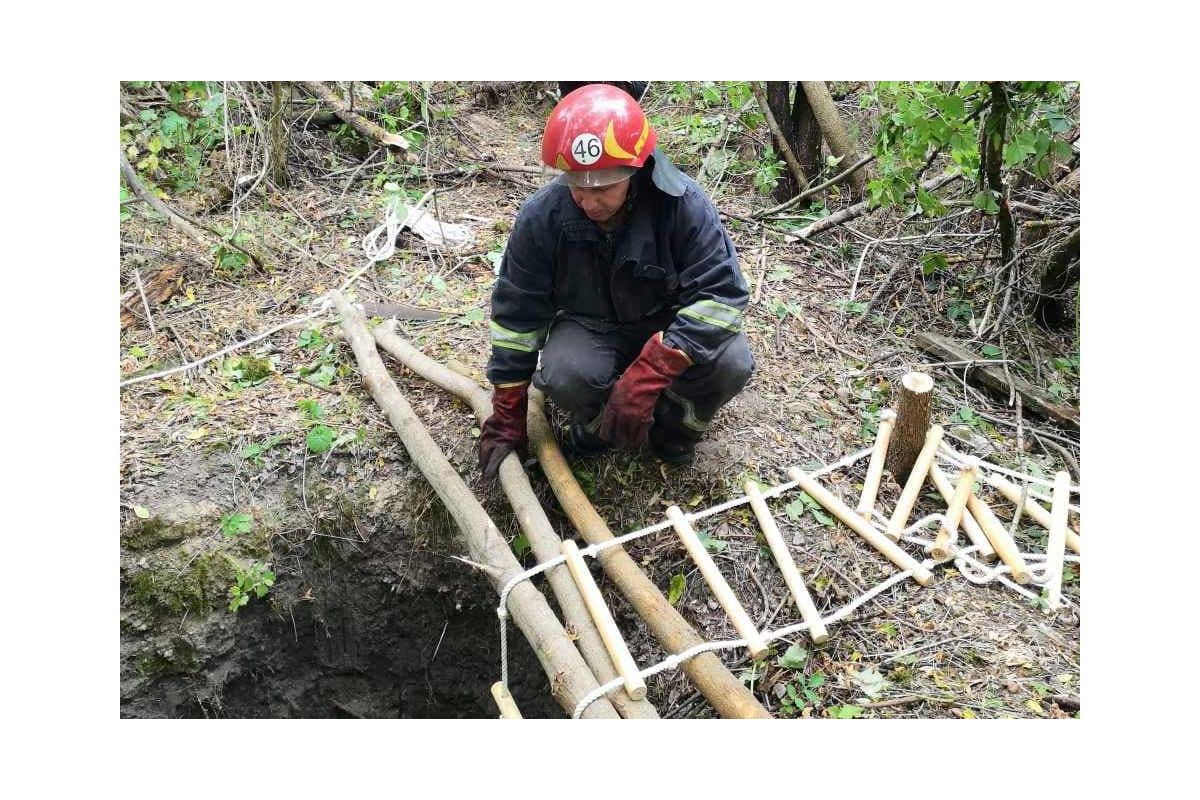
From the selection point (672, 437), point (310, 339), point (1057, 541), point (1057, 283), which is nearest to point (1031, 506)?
point (1057, 541)

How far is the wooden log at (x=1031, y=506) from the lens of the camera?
2998mm

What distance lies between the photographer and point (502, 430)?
333 cm

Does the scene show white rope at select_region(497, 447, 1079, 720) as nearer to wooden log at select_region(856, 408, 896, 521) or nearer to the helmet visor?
wooden log at select_region(856, 408, 896, 521)

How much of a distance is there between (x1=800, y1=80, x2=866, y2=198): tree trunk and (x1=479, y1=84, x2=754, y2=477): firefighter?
244 cm

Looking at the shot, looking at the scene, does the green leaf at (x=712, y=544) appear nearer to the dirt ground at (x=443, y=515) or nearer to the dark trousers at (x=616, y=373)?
the dirt ground at (x=443, y=515)

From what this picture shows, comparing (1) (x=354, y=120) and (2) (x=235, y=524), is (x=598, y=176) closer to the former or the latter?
(2) (x=235, y=524)

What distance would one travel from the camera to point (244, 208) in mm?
4957

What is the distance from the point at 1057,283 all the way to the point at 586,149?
2.77 metres

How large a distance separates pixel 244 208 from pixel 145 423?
5.59 feet

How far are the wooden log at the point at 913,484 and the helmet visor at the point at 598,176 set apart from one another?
1.52 meters

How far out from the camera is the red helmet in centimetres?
257

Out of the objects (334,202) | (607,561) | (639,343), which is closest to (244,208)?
(334,202)
